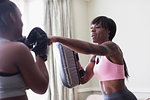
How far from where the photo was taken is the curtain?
2932 millimetres

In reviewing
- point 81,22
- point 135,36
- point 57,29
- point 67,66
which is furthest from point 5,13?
point 81,22

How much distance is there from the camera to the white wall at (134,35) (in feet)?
9.52

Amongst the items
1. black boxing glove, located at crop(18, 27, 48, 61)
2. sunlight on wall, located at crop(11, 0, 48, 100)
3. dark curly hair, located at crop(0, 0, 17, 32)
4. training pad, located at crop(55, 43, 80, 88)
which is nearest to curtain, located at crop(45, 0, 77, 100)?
sunlight on wall, located at crop(11, 0, 48, 100)

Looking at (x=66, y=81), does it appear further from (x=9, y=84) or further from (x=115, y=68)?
(x=9, y=84)

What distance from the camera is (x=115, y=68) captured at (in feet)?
5.19

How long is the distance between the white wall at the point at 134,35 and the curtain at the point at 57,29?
0.26 metres

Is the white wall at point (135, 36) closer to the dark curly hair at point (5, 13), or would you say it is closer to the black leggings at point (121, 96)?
the black leggings at point (121, 96)

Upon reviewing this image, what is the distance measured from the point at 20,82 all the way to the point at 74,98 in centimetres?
222

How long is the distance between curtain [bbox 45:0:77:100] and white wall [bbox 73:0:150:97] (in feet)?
0.84

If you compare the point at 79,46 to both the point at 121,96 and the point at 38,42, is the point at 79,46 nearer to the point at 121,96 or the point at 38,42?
the point at 38,42

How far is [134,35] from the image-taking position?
3027 millimetres

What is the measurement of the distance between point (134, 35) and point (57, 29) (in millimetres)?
1087

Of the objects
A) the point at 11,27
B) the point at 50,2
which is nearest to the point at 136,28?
the point at 50,2

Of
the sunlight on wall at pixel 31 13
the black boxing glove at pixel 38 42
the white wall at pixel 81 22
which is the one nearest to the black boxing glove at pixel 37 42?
the black boxing glove at pixel 38 42
